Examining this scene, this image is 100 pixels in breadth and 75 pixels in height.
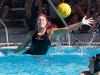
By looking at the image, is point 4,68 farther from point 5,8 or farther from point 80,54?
point 5,8

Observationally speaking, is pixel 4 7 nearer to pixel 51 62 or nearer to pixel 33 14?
pixel 33 14

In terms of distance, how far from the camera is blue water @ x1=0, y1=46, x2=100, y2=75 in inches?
305

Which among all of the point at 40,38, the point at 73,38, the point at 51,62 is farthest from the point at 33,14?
the point at 40,38

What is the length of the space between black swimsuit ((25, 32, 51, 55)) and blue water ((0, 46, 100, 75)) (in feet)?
1.92

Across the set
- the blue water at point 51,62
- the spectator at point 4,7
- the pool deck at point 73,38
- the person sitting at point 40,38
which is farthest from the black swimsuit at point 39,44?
the spectator at point 4,7

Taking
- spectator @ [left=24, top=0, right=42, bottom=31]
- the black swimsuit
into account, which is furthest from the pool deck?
the black swimsuit

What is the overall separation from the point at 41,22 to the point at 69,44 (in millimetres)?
3103

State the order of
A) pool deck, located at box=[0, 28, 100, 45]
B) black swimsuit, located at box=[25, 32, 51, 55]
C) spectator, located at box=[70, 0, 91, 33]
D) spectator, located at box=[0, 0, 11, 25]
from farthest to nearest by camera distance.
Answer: spectator, located at box=[0, 0, 11, 25], spectator, located at box=[70, 0, 91, 33], pool deck, located at box=[0, 28, 100, 45], black swimsuit, located at box=[25, 32, 51, 55]

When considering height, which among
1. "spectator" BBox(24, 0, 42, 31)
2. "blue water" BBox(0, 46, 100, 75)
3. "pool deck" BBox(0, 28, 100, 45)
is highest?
"spectator" BBox(24, 0, 42, 31)

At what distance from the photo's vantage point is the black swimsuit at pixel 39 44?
23.4ft

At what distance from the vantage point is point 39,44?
7266mm

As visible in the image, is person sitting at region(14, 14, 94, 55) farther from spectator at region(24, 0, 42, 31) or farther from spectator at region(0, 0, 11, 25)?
spectator at region(0, 0, 11, 25)

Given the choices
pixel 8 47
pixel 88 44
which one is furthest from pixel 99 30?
pixel 8 47

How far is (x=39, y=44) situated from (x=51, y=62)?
1239 millimetres
